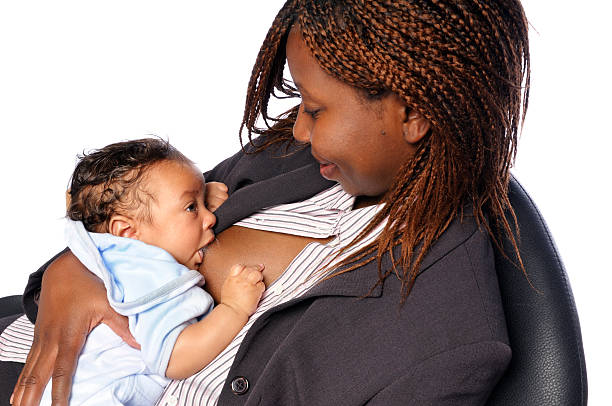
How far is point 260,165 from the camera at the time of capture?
2076 millimetres

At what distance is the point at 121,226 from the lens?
180 centimetres

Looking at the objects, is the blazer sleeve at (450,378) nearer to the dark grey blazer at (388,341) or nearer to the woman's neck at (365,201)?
the dark grey blazer at (388,341)

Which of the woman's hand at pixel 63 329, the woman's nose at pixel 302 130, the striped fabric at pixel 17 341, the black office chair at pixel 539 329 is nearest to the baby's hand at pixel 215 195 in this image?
the woman's hand at pixel 63 329

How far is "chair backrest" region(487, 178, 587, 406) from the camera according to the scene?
4.90 ft

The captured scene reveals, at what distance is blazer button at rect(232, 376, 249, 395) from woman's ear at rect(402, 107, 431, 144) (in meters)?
0.68

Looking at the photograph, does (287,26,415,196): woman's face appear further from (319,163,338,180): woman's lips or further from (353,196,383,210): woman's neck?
(353,196,383,210): woman's neck

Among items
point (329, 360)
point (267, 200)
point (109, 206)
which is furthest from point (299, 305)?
point (109, 206)

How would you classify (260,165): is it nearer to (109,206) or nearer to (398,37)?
(109,206)

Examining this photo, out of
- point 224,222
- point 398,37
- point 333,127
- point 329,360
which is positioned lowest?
point 329,360

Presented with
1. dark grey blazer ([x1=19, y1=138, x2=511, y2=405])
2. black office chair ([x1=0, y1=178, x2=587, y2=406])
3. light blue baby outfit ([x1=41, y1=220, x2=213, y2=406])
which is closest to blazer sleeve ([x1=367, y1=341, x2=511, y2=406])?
dark grey blazer ([x1=19, y1=138, x2=511, y2=405])

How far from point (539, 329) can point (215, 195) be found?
1036 mm

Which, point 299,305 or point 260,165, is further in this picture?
point 260,165

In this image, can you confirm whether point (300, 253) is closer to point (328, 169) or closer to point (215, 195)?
point (328, 169)

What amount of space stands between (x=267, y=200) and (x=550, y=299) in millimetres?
798
